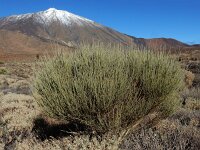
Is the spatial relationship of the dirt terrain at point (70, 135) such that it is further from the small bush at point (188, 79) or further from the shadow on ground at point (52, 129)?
the small bush at point (188, 79)

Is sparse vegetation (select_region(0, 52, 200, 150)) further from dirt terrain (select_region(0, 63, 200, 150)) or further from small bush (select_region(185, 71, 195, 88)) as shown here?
small bush (select_region(185, 71, 195, 88))

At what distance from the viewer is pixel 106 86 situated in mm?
6762

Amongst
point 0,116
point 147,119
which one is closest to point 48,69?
point 147,119

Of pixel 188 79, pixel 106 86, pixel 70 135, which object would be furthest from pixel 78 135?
pixel 188 79

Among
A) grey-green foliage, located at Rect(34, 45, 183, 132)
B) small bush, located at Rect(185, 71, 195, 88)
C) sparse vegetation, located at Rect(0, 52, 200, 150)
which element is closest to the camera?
sparse vegetation, located at Rect(0, 52, 200, 150)

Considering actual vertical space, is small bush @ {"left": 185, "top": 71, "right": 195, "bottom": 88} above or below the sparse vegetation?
below

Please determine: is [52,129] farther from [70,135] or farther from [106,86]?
[106,86]

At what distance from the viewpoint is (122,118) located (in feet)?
23.5

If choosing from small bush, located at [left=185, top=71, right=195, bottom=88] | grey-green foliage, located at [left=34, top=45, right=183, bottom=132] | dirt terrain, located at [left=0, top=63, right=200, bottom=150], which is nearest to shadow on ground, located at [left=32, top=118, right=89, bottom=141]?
dirt terrain, located at [left=0, top=63, right=200, bottom=150]

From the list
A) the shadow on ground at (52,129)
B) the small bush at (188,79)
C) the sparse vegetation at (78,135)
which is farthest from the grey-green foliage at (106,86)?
the small bush at (188,79)

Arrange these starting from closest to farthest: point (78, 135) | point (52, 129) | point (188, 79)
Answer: point (78, 135)
point (52, 129)
point (188, 79)

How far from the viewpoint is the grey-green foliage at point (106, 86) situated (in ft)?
22.6

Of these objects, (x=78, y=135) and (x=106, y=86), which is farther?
(x=78, y=135)

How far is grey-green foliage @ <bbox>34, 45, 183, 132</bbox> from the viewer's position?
6.88 metres
